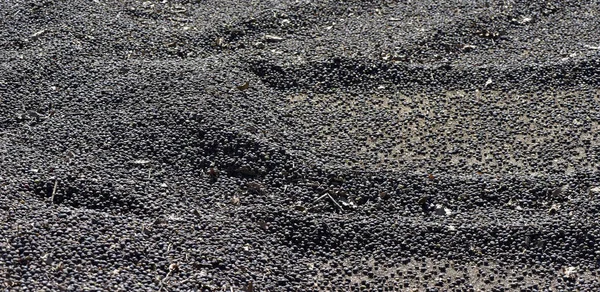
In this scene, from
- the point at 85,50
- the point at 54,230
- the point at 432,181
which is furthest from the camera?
the point at 85,50

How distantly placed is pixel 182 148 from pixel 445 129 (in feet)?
5.81

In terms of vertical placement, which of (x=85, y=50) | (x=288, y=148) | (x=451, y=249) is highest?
(x=85, y=50)

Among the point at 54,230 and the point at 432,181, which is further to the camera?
the point at 432,181

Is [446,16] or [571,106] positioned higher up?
[446,16]

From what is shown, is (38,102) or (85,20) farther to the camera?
(85,20)

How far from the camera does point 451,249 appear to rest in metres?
4.18

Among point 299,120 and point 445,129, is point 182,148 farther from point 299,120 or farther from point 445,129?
point 445,129

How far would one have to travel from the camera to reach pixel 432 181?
180 inches

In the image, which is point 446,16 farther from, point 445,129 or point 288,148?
point 288,148

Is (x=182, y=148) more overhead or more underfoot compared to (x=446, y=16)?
more underfoot

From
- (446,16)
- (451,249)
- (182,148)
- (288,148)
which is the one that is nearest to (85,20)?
(182,148)

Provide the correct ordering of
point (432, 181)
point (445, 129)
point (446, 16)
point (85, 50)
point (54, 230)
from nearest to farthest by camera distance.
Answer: point (54, 230)
point (432, 181)
point (445, 129)
point (85, 50)
point (446, 16)

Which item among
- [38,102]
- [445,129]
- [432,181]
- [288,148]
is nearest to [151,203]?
[288,148]

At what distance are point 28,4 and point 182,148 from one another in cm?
239
